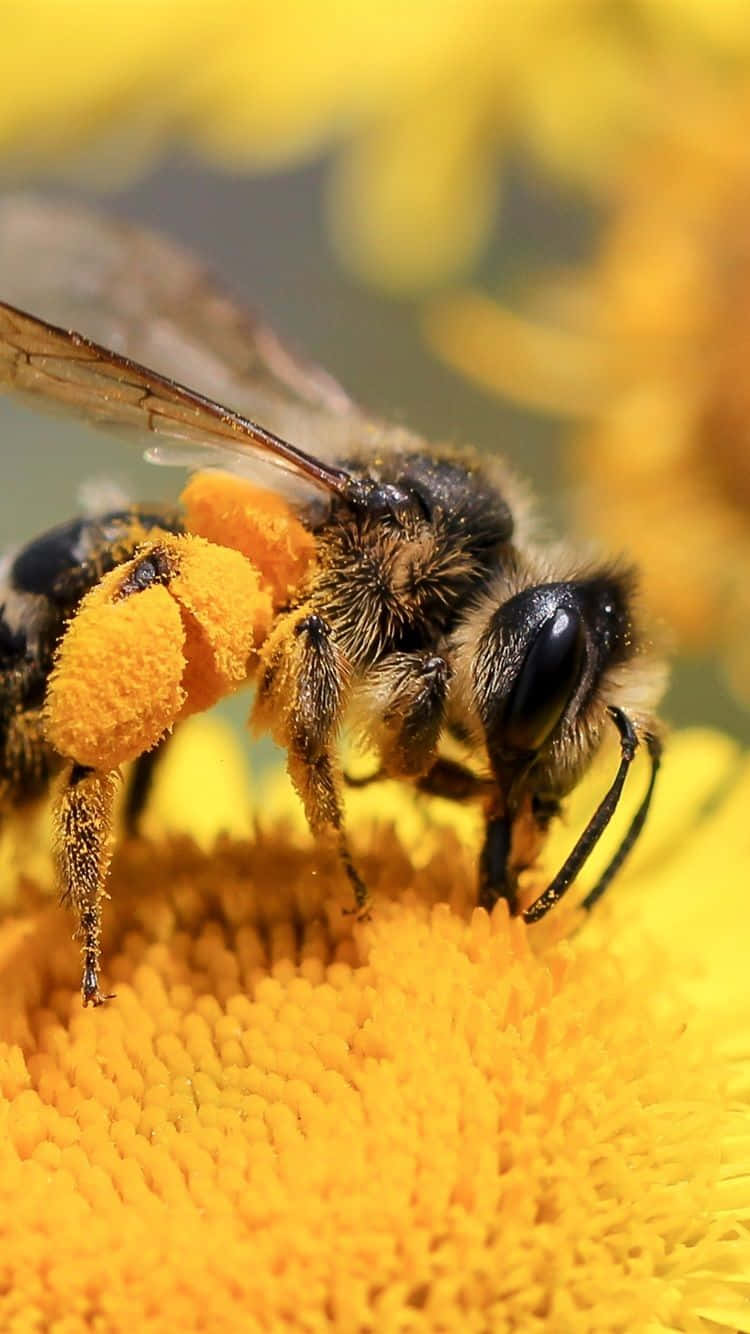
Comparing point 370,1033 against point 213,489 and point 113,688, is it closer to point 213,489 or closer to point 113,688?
point 113,688

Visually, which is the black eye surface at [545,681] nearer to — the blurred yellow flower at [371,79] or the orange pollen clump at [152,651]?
the orange pollen clump at [152,651]

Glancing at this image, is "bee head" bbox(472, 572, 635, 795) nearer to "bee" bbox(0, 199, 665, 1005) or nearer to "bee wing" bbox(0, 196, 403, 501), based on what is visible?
"bee" bbox(0, 199, 665, 1005)

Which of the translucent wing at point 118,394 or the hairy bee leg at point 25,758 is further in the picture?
the hairy bee leg at point 25,758

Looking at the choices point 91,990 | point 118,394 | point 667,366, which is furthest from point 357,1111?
point 667,366

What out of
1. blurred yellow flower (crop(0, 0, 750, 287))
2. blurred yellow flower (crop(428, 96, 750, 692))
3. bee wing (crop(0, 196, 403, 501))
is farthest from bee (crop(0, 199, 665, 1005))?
blurred yellow flower (crop(0, 0, 750, 287))

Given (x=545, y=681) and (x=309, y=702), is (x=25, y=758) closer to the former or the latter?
(x=309, y=702)

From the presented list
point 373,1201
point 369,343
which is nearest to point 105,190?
point 369,343

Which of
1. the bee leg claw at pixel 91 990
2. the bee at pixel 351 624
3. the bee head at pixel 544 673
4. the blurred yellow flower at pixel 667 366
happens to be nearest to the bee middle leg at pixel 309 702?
the bee at pixel 351 624
